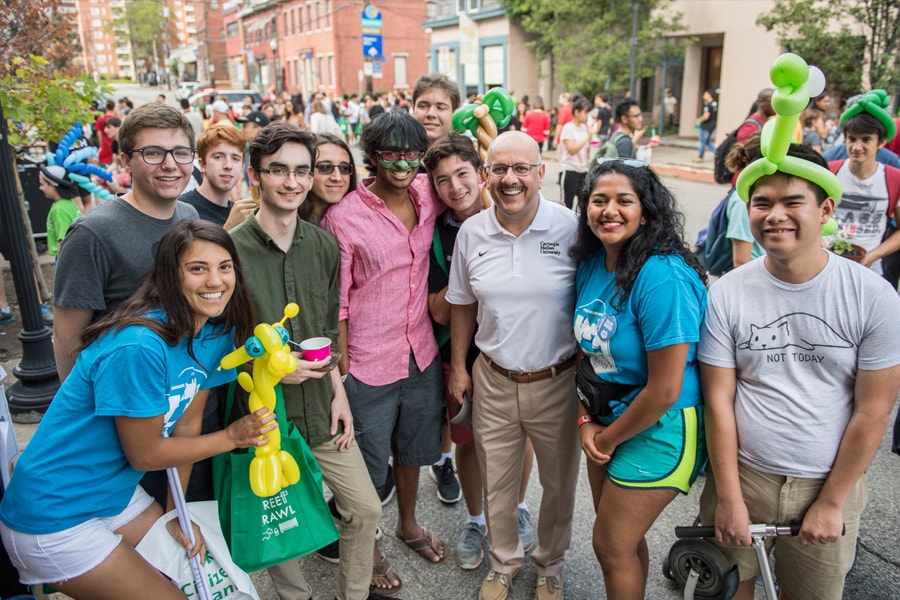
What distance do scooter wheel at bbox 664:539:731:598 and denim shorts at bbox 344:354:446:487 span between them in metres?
1.25

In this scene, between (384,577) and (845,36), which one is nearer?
(384,577)

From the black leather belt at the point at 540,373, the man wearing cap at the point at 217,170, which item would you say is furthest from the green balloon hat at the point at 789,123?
the man wearing cap at the point at 217,170

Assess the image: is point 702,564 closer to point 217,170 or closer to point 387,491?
point 387,491

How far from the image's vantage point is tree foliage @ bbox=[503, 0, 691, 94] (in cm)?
1791

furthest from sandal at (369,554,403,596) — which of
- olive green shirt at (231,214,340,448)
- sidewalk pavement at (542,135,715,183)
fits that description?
sidewalk pavement at (542,135,715,183)

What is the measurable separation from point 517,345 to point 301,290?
0.93 m

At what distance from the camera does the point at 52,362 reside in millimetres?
4840

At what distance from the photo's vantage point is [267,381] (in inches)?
79.9

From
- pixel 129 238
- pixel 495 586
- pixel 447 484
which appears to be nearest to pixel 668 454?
pixel 495 586

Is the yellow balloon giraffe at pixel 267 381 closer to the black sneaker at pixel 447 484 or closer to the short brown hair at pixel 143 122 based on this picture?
the short brown hair at pixel 143 122

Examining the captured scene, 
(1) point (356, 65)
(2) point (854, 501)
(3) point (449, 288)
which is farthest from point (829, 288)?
(1) point (356, 65)

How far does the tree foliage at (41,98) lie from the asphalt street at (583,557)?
156 inches

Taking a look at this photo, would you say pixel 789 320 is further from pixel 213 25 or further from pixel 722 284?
pixel 213 25

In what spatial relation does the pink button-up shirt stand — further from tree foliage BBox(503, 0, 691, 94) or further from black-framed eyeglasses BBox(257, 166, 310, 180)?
tree foliage BBox(503, 0, 691, 94)
